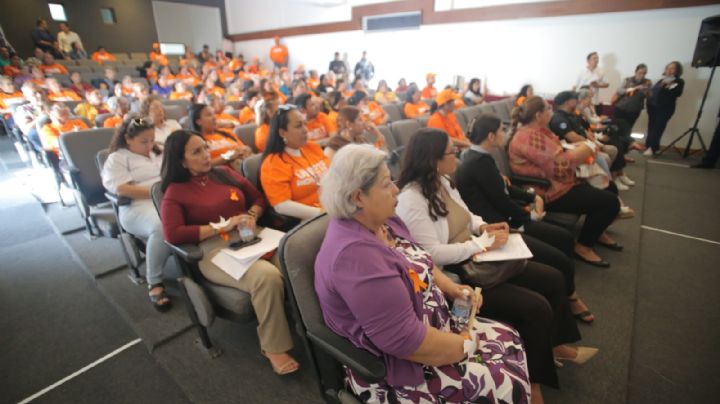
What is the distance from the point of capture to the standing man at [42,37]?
375 inches

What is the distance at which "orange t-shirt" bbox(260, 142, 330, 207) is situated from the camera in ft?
6.59

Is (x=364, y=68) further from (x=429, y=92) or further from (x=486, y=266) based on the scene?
(x=486, y=266)

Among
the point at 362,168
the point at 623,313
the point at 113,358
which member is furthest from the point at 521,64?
the point at 113,358

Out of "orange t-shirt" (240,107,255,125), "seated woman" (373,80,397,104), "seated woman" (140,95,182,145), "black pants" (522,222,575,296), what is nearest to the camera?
"black pants" (522,222,575,296)

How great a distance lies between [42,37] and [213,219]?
40.4ft

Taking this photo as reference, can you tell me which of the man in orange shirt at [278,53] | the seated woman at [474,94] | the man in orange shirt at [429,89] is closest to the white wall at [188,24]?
the man in orange shirt at [278,53]

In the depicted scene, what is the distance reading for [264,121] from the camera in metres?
3.16

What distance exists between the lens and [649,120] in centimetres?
612

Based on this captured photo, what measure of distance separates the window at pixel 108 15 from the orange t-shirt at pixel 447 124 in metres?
13.5

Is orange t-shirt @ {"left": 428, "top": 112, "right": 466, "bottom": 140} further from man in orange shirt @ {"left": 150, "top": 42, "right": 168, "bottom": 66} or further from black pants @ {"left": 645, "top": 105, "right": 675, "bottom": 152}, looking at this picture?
man in orange shirt @ {"left": 150, "top": 42, "right": 168, "bottom": 66}

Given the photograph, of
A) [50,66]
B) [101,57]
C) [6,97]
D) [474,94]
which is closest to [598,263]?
[474,94]

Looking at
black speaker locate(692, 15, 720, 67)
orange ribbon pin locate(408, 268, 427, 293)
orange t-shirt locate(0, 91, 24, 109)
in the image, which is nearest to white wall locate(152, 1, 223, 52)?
orange t-shirt locate(0, 91, 24, 109)

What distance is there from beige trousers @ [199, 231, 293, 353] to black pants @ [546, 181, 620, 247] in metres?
2.11

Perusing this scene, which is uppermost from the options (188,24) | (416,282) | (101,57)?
(188,24)
